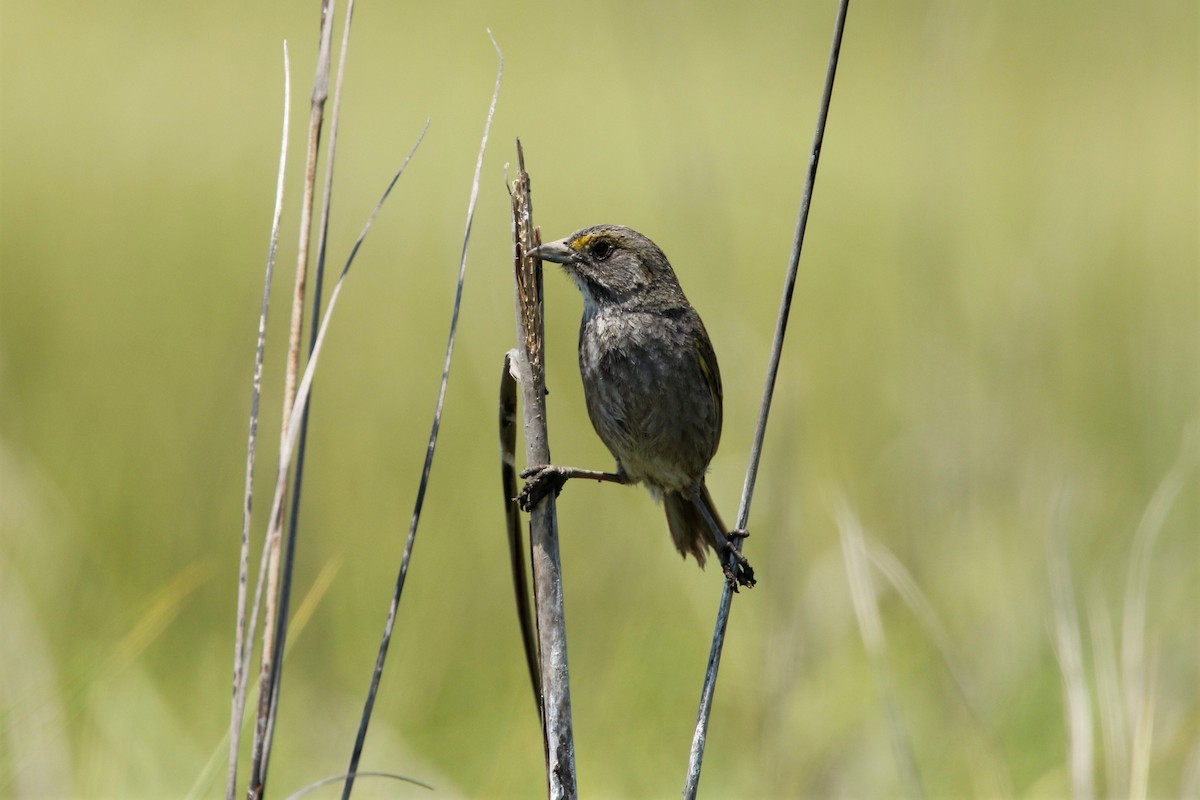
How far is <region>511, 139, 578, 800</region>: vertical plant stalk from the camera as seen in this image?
2061mm

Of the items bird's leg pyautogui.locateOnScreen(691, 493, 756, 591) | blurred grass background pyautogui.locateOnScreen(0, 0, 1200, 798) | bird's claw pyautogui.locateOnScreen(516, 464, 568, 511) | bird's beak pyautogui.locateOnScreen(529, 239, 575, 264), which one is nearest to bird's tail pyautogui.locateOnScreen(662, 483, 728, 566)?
bird's leg pyautogui.locateOnScreen(691, 493, 756, 591)

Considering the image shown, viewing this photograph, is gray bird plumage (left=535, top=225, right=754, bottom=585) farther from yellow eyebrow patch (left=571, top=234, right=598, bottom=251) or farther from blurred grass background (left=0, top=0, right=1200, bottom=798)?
blurred grass background (left=0, top=0, right=1200, bottom=798)

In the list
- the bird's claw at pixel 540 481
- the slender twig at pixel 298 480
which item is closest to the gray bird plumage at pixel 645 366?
the bird's claw at pixel 540 481

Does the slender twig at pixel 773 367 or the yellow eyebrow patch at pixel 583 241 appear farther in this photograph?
the yellow eyebrow patch at pixel 583 241

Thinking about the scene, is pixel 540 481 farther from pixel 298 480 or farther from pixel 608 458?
pixel 608 458

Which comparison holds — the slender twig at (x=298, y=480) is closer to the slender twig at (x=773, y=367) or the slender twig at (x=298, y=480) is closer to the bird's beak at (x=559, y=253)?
the slender twig at (x=773, y=367)

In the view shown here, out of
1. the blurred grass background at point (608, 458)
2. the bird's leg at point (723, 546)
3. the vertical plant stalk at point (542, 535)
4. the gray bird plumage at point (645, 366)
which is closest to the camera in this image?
the vertical plant stalk at point (542, 535)

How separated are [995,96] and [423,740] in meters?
8.26

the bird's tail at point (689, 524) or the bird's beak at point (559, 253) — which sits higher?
the bird's beak at point (559, 253)

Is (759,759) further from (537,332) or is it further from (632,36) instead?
(632,36)

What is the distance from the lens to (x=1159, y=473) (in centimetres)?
617

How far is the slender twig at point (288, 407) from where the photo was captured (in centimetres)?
194

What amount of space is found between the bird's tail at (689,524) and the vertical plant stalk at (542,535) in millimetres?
1601

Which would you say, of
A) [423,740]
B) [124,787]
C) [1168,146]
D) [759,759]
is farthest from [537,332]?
[1168,146]
